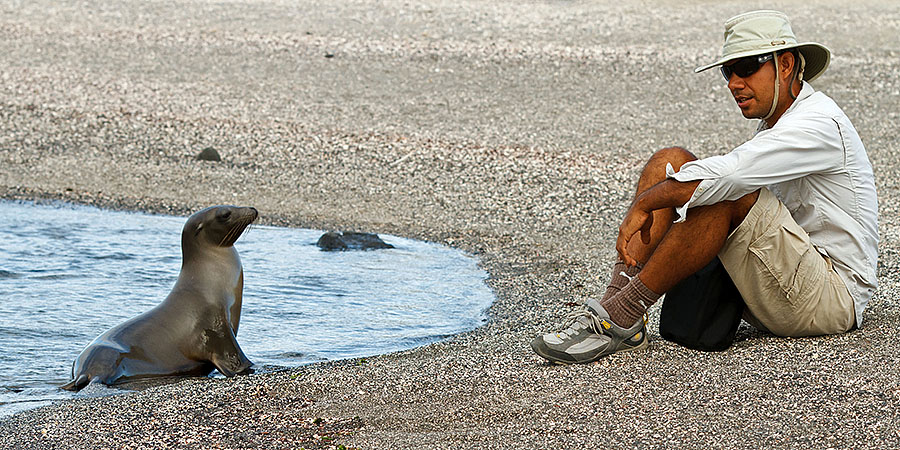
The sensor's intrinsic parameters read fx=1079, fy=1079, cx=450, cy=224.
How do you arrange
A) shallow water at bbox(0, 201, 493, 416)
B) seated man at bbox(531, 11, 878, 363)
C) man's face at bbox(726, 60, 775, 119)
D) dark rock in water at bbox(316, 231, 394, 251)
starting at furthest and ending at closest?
dark rock in water at bbox(316, 231, 394, 251), shallow water at bbox(0, 201, 493, 416), man's face at bbox(726, 60, 775, 119), seated man at bbox(531, 11, 878, 363)

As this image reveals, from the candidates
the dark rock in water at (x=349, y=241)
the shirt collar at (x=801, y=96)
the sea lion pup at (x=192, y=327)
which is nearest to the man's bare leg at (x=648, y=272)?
the shirt collar at (x=801, y=96)

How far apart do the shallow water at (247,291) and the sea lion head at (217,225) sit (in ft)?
2.20

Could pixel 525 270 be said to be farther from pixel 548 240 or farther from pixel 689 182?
pixel 689 182

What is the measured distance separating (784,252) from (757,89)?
730mm

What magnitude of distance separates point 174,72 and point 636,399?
45.2 ft

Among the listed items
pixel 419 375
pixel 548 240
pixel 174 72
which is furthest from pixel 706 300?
pixel 174 72

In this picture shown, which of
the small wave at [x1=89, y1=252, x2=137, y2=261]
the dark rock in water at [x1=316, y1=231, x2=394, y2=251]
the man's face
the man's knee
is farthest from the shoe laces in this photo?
the small wave at [x1=89, y1=252, x2=137, y2=261]

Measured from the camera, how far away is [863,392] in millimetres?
4418

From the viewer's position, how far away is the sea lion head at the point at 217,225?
6.03 meters

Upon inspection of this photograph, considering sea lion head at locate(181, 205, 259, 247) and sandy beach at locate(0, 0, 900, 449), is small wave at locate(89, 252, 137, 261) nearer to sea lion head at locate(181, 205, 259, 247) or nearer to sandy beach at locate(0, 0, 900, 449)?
sandy beach at locate(0, 0, 900, 449)

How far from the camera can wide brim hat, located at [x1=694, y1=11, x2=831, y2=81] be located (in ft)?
15.1

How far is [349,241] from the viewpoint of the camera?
908 centimetres

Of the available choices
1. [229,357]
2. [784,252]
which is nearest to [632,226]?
[784,252]

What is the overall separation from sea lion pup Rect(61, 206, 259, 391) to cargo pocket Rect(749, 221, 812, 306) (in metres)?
2.68
